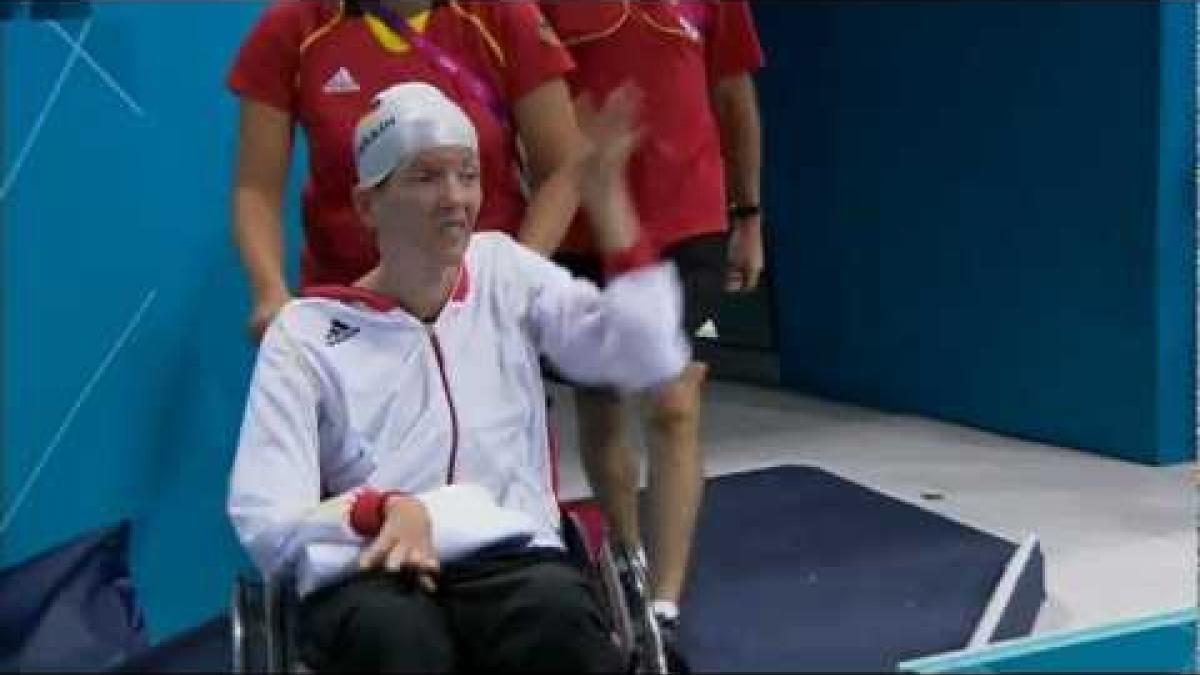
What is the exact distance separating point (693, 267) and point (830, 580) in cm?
71

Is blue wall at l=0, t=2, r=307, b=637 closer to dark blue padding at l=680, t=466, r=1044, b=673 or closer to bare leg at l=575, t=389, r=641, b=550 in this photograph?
bare leg at l=575, t=389, r=641, b=550

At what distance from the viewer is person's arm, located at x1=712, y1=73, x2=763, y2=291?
3.54 meters

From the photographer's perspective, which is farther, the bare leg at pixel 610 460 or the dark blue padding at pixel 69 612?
the bare leg at pixel 610 460

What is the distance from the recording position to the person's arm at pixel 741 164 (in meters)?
3.54

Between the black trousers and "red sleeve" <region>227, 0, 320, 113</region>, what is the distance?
90 centimetres

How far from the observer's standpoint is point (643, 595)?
7.92 ft

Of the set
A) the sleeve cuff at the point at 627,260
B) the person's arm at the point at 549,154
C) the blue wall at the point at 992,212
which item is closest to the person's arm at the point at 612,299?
the sleeve cuff at the point at 627,260

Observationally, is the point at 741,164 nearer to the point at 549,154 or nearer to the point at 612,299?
the point at 549,154

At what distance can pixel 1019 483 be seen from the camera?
15.6 ft

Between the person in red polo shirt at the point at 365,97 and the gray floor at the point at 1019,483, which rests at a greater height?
the person in red polo shirt at the point at 365,97

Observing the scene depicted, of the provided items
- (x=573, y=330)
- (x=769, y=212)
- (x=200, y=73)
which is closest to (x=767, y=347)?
(x=769, y=212)

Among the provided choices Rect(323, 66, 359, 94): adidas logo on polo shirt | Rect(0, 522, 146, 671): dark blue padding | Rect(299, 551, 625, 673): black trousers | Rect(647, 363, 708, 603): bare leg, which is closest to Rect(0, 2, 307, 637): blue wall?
Rect(0, 522, 146, 671): dark blue padding

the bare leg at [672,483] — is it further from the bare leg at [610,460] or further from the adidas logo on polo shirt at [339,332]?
the adidas logo on polo shirt at [339,332]

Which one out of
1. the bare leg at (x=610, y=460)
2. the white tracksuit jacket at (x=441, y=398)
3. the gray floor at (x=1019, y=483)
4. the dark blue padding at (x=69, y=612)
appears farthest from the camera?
the gray floor at (x=1019, y=483)
